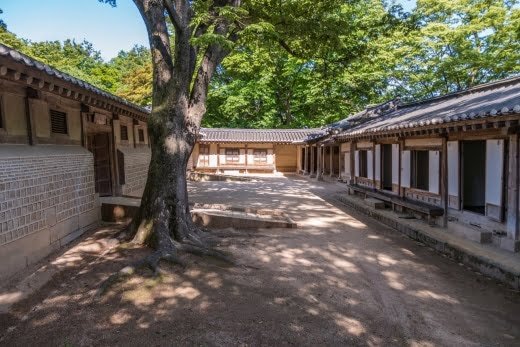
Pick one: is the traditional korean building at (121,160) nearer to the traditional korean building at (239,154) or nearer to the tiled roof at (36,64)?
the tiled roof at (36,64)

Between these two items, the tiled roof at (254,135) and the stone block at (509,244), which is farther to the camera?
the tiled roof at (254,135)

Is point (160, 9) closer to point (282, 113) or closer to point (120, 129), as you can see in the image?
point (120, 129)

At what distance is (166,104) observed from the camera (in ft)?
22.7

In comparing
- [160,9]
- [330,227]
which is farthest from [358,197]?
[160,9]

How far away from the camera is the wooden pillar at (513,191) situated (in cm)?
664

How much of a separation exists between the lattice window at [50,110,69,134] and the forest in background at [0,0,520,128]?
4285 millimetres

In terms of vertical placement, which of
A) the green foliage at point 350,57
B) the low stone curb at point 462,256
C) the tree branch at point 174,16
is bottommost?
the low stone curb at point 462,256

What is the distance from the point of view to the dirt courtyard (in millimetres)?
3977

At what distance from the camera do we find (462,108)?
849 cm

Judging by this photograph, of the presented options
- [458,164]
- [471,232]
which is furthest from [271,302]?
[458,164]

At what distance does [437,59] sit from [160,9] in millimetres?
21612

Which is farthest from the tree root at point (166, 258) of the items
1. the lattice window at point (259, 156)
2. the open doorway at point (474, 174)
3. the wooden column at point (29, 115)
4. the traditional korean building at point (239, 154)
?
the lattice window at point (259, 156)

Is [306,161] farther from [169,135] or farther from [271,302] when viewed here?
[271,302]

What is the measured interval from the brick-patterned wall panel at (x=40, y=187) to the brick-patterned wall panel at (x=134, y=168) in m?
3.01
